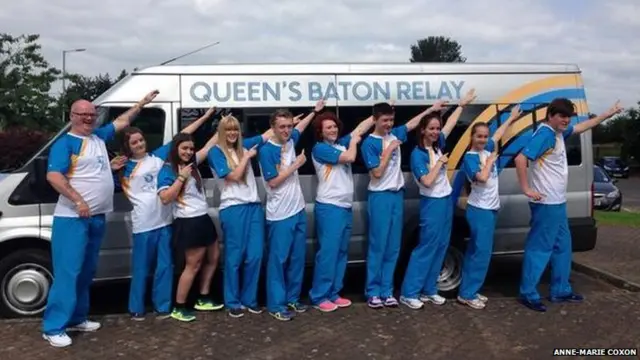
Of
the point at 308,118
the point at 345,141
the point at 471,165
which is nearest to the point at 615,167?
the point at 471,165

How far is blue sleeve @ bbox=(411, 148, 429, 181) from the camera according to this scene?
611cm

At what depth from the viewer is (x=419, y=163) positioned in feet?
20.1

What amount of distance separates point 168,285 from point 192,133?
4.50ft

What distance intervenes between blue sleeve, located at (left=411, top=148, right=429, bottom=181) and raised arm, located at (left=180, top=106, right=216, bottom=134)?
1.89m

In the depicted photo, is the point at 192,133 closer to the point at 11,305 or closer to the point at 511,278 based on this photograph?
the point at 11,305

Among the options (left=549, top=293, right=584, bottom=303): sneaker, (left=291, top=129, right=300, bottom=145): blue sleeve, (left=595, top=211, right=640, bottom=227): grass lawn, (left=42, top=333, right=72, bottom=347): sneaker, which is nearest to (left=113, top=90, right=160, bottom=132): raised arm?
(left=291, top=129, right=300, bottom=145): blue sleeve

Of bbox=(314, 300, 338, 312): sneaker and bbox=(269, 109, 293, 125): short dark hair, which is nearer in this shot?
bbox=(269, 109, 293, 125): short dark hair

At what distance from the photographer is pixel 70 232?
526 centimetres

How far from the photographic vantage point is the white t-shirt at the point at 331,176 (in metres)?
5.97

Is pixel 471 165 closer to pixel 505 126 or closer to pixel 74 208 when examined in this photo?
pixel 505 126

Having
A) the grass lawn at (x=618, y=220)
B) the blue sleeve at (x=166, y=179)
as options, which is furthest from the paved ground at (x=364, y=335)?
the grass lawn at (x=618, y=220)

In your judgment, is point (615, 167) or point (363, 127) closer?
point (363, 127)

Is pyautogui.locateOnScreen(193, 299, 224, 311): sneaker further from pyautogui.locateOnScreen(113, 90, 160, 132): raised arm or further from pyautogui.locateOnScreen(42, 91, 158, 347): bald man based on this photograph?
pyautogui.locateOnScreen(113, 90, 160, 132): raised arm

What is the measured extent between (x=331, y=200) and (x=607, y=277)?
3688mm
